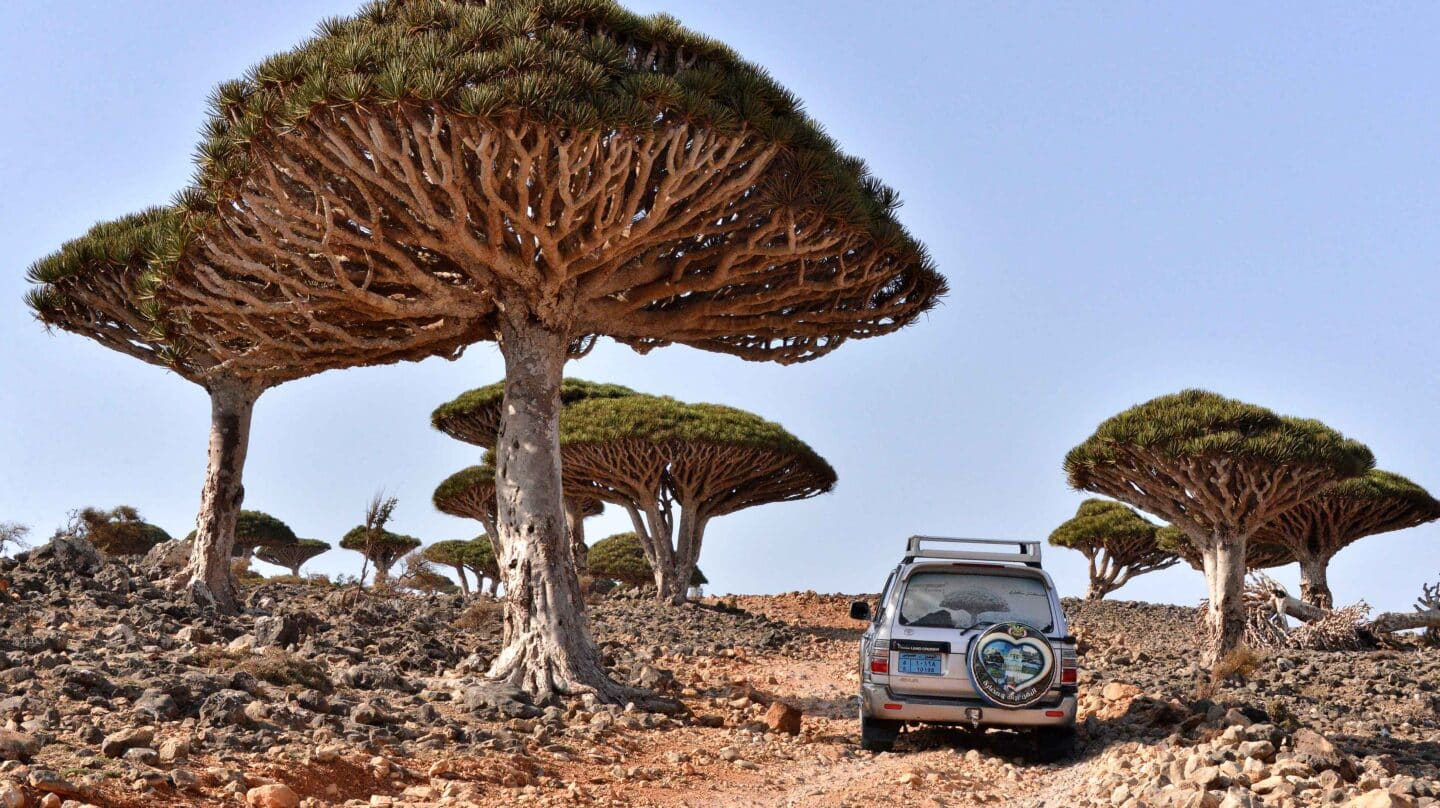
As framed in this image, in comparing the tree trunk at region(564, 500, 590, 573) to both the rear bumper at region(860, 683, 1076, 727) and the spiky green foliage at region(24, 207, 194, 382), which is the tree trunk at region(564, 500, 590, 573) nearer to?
the spiky green foliage at region(24, 207, 194, 382)

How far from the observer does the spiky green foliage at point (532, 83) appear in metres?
9.20

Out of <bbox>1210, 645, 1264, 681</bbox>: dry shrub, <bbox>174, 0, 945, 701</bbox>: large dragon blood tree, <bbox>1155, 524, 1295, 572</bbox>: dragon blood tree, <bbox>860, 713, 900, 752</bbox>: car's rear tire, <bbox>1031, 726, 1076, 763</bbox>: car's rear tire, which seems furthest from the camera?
<bbox>1155, 524, 1295, 572</bbox>: dragon blood tree

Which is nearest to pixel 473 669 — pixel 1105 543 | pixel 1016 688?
pixel 1016 688

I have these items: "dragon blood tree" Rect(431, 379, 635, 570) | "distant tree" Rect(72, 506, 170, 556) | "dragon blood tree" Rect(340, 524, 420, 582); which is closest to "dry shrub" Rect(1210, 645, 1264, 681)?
"dragon blood tree" Rect(431, 379, 635, 570)

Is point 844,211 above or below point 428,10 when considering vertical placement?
below

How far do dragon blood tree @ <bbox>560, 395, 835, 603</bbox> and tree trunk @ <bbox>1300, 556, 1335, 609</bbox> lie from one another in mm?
11611

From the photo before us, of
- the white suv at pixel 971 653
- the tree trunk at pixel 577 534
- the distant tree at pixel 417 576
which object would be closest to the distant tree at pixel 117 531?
the distant tree at pixel 417 576

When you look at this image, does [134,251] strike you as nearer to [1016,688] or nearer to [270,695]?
[270,695]

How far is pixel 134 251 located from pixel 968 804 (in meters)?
13.4

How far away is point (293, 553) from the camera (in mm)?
45812

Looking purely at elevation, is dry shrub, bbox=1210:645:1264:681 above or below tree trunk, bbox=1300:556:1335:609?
below

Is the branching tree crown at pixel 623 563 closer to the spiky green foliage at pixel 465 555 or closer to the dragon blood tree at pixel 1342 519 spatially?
the spiky green foliage at pixel 465 555

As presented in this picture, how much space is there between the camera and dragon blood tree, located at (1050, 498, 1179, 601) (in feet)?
115

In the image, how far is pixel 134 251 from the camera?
1564 centimetres
